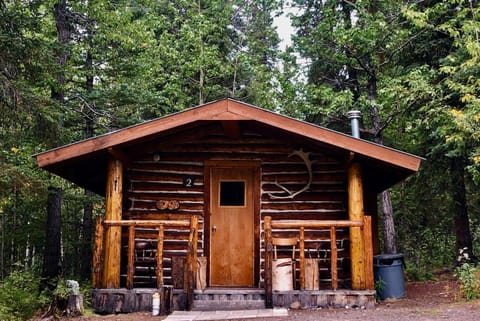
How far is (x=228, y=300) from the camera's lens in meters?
7.09

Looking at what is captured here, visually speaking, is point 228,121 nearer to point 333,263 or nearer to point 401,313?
point 333,263

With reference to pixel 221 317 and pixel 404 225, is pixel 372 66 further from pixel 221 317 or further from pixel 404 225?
pixel 221 317

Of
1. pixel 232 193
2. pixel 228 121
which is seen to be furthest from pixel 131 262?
pixel 228 121

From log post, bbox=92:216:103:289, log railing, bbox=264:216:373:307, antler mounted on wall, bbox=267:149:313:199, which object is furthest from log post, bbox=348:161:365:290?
log post, bbox=92:216:103:289

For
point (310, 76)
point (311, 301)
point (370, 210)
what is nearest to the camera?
point (311, 301)

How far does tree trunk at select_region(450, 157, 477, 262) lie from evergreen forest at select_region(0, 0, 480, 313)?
3 cm

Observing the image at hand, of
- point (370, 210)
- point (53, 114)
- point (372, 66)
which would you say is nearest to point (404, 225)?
point (372, 66)

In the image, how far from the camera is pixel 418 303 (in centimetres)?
768

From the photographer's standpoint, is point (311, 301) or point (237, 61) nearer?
point (311, 301)

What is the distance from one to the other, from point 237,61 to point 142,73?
6579mm

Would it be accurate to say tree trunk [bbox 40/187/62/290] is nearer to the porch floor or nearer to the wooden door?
the wooden door

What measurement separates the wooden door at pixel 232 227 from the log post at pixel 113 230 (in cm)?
172

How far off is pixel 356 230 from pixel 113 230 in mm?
4050

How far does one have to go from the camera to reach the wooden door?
840 centimetres
